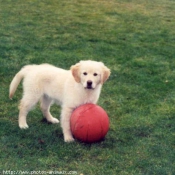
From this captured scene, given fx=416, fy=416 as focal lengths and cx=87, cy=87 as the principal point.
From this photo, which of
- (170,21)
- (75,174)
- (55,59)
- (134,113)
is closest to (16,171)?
(75,174)

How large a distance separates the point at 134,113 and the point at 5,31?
233 inches

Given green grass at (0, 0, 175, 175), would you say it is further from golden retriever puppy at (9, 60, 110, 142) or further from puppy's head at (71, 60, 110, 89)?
puppy's head at (71, 60, 110, 89)

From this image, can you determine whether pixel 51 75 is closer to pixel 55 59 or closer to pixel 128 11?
pixel 55 59

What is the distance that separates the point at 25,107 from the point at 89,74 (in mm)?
1151

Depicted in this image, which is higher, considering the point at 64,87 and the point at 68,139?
the point at 64,87

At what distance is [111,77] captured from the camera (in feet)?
27.2

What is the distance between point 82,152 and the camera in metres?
5.14

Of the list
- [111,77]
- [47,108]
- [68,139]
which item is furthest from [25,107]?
[111,77]

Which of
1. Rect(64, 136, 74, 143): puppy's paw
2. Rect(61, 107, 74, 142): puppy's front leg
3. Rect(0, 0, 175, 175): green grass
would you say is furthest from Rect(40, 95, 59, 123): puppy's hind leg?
Rect(64, 136, 74, 143): puppy's paw

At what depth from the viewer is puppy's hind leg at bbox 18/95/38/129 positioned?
5812mm

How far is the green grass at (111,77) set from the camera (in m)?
5.00

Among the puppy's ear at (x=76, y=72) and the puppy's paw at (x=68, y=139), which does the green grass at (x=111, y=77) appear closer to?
the puppy's paw at (x=68, y=139)

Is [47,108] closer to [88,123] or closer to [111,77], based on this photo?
[88,123]

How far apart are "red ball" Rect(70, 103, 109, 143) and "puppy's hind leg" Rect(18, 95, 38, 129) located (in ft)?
2.42
